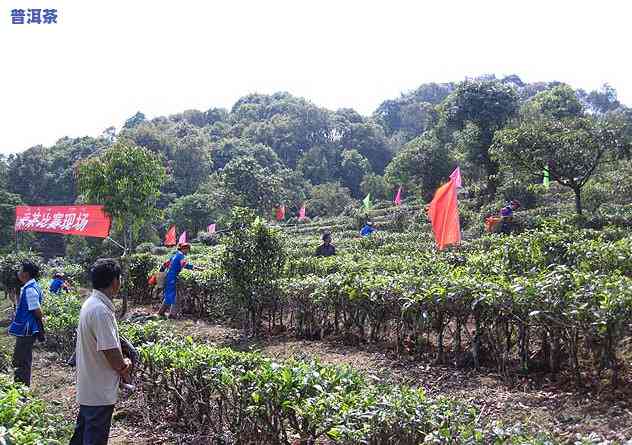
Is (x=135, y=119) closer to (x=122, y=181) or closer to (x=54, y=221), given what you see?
(x=54, y=221)

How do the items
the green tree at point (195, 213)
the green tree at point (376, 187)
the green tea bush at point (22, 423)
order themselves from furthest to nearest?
the green tree at point (376, 187), the green tree at point (195, 213), the green tea bush at point (22, 423)

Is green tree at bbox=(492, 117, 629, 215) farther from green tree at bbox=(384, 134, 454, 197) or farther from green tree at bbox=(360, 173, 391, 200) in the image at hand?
green tree at bbox=(360, 173, 391, 200)

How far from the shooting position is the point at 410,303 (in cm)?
589

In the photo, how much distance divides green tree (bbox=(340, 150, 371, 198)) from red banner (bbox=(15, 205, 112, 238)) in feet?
112

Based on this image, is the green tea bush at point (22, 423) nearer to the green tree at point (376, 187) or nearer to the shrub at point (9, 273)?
the shrub at point (9, 273)

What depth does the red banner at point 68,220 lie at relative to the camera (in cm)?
1669

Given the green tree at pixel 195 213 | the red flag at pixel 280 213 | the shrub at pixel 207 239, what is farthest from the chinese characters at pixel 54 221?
the red flag at pixel 280 213

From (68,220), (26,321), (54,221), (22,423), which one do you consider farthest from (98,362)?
(54,221)

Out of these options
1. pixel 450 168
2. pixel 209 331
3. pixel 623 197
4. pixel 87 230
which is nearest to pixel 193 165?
pixel 450 168

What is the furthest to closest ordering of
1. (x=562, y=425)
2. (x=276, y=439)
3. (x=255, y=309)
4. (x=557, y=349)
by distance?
1. (x=255, y=309)
2. (x=557, y=349)
3. (x=562, y=425)
4. (x=276, y=439)

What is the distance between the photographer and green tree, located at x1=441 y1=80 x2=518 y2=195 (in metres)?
26.5

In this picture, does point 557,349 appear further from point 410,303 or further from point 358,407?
point 358,407

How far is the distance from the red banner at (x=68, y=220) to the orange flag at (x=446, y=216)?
30.6ft

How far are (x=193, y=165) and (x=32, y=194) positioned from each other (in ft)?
45.3
